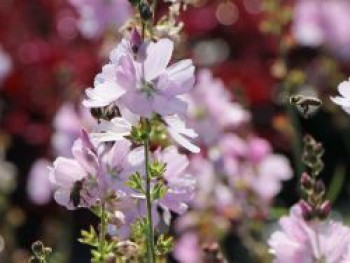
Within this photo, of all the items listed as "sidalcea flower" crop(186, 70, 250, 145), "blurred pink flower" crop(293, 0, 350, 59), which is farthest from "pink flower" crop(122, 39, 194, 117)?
"blurred pink flower" crop(293, 0, 350, 59)

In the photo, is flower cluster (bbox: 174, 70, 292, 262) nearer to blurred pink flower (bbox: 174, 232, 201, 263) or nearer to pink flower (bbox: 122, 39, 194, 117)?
blurred pink flower (bbox: 174, 232, 201, 263)

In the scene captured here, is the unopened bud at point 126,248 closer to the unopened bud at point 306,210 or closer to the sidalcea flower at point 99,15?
the unopened bud at point 306,210

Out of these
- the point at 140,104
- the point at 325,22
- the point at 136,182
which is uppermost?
the point at 140,104

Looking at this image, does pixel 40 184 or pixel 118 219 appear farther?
pixel 40 184

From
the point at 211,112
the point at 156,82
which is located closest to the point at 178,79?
the point at 156,82

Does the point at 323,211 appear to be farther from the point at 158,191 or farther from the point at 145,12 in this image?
the point at 145,12

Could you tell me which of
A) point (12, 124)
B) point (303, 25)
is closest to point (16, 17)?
point (12, 124)

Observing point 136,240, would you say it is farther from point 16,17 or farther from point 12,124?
point 16,17

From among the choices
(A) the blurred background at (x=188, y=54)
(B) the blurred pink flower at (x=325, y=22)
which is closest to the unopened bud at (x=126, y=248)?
(A) the blurred background at (x=188, y=54)
